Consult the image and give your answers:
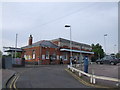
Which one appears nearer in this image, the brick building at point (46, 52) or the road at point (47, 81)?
the road at point (47, 81)

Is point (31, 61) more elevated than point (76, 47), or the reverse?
point (76, 47)

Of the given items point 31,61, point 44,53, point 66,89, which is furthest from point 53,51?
point 66,89

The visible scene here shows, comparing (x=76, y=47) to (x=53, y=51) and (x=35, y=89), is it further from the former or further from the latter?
(x=35, y=89)

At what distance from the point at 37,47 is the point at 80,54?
50.6 feet

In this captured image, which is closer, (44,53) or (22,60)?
(22,60)

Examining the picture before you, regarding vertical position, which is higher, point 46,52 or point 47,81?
point 46,52

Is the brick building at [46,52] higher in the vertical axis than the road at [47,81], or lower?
higher

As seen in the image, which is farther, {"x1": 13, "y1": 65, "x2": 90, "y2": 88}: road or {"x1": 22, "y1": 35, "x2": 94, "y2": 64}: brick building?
{"x1": 22, "y1": 35, "x2": 94, "y2": 64}: brick building

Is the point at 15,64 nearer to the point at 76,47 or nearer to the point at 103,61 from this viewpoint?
the point at 103,61

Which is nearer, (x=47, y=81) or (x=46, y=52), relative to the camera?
(x=47, y=81)

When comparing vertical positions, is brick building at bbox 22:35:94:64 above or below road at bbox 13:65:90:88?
above

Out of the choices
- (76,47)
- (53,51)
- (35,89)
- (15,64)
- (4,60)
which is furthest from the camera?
(76,47)

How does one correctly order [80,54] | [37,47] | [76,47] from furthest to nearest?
[76,47] → [80,54] → [37,47]

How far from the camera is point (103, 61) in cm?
3753
